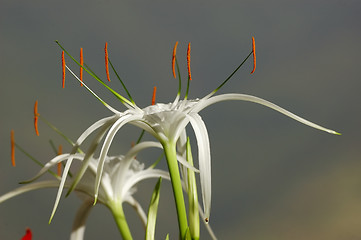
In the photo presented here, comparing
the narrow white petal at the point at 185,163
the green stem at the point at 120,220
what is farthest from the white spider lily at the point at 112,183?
the narrow white petal at the point at 185,163

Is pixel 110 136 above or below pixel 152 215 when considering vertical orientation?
above

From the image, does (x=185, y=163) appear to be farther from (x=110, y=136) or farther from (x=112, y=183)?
(x=112, y=183)

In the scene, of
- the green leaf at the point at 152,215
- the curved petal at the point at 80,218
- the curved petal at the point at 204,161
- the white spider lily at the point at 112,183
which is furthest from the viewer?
the curved petal at the point at 80,218

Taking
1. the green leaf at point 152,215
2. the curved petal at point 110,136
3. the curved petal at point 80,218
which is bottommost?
the curved petal at point 80,218

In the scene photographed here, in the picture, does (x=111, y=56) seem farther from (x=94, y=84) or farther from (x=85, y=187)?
(x=85, y=187)

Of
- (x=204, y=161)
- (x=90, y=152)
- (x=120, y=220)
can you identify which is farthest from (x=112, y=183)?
(x=204, y=161)

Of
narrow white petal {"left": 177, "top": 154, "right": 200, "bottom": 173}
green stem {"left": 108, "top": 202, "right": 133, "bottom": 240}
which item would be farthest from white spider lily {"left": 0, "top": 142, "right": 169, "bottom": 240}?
narrow white petal {"left": 177, "top": 154, "right": 200, "bottom": 173}

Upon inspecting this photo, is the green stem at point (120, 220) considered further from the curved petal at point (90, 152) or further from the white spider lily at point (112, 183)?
the curved petal at point (90, 152)
